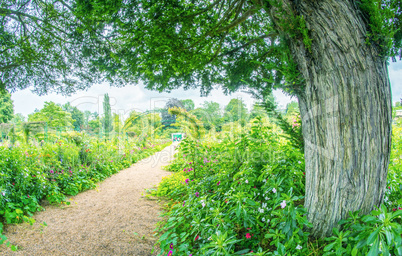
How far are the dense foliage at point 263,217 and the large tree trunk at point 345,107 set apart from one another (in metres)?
0.21

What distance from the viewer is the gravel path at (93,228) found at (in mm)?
2592

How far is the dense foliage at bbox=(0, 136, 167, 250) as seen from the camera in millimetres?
3213

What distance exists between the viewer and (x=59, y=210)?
3742 millimetres

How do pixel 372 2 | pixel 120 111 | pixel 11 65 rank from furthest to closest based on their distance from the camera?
pixel 120 111
pixel 11 65
pixel 372 2

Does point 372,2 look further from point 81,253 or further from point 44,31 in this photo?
point 44,31

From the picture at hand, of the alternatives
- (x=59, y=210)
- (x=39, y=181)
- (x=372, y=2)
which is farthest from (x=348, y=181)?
(x=39, y=181)

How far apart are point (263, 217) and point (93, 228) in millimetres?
2526

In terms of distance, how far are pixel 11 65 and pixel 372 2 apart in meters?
7.67

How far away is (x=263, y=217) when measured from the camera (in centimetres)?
213

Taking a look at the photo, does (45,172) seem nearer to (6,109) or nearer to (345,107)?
(345,107)

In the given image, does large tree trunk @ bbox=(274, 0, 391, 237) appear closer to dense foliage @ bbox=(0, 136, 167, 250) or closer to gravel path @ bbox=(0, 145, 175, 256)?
gravel path @ bbox=(0, 145, 175, 256)

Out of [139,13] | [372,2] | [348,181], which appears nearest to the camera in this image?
[372,2]

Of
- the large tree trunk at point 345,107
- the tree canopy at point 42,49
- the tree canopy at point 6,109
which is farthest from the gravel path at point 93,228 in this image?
the tree canopy at point 6,109

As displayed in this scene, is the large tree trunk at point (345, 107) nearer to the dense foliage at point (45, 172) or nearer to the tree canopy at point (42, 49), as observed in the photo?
the dense foliage at point (45, 172)
